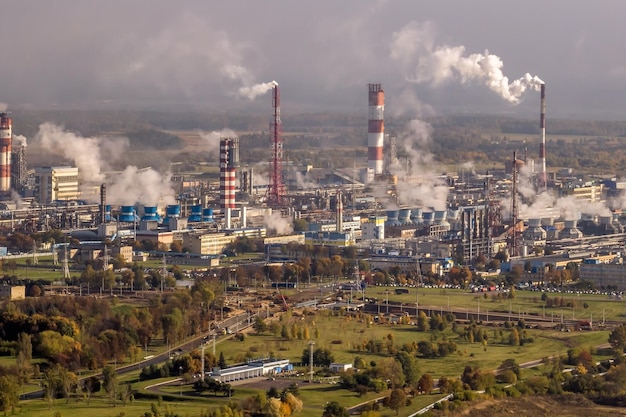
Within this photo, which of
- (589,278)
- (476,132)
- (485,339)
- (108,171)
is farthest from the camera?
(476,132)

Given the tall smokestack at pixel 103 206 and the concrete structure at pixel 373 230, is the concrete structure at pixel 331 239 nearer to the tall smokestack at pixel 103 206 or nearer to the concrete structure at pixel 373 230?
the concrete structure at pixel 373 230

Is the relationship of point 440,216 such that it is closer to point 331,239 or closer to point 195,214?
point 331,239

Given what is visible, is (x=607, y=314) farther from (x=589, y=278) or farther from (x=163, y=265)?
(x=163, y=265)

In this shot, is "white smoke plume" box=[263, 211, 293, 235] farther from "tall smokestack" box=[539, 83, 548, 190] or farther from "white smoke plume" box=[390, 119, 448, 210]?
"tall smokestack" box=[539, 83, 548, 190]

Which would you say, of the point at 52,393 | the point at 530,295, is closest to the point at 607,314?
the point at 530,295

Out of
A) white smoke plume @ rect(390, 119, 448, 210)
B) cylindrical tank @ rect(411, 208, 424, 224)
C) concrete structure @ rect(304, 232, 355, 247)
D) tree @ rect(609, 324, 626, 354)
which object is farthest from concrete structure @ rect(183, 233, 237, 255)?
tree @ rect(609, 324, 626, 354)

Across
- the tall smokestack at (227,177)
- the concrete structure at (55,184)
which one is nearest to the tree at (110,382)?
the tall smokestack at (227,177)

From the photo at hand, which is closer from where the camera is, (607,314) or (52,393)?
(52,393)
